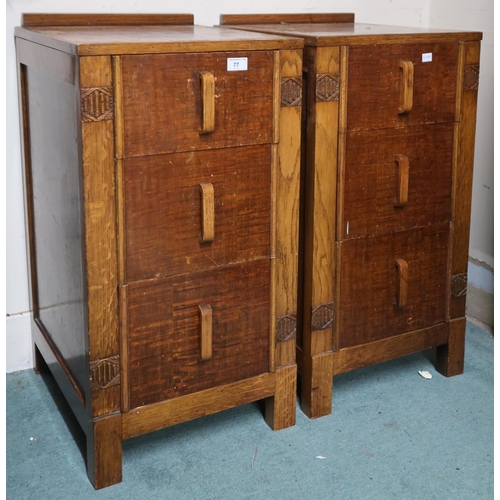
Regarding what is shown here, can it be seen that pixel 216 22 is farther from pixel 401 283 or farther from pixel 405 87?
pixel 401 283

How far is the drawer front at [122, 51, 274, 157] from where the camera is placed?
180 cm

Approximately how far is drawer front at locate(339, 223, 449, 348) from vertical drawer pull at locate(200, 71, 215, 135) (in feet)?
1.99

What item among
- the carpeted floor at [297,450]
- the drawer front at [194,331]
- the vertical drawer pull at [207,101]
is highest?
the vertical drawer pull at [207,101]

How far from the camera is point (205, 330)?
6.73 ft

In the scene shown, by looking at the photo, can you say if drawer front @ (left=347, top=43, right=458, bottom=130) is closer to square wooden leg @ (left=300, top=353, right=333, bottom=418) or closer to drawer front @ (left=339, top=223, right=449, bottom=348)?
drawer front @ (left=339, top=223, right=449, bottom=348)

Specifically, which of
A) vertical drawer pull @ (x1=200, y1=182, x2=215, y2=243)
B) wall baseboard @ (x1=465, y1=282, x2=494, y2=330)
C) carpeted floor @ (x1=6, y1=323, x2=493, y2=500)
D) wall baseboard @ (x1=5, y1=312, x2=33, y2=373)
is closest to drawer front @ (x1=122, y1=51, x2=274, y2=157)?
vertical drawer pull @ (x1=200, y1=182, x2=215, y2=243)

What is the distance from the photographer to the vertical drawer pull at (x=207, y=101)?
1.85 m

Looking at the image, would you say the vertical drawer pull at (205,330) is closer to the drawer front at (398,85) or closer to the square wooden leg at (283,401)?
the square wooden leg at (283,401)

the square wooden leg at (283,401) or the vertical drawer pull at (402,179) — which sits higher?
the vertical drawer pull at (402,179)

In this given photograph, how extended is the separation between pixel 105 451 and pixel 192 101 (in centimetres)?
94

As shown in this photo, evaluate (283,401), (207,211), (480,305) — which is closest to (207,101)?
(207,211)

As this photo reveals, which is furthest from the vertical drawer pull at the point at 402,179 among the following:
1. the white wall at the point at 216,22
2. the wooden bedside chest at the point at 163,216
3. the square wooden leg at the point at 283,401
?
the white wall at the point at 216,22

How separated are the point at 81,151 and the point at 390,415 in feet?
4.11

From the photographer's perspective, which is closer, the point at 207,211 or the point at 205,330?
the point at 207,211
